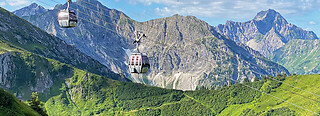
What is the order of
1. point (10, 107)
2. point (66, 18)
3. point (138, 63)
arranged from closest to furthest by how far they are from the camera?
point (138, 63) < point (66, 18) < point (10, 107)

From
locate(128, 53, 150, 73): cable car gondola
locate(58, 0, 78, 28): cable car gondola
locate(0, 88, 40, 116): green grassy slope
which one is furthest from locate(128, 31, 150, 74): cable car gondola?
locate(0, 88, 40, 116): green grassy slope

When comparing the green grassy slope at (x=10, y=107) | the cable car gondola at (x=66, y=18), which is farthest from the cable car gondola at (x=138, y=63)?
the green grassy slope at (x=10, y=107)

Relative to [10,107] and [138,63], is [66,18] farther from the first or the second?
[10,107]

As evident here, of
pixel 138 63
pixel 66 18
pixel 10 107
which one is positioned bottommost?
pixel 10 107

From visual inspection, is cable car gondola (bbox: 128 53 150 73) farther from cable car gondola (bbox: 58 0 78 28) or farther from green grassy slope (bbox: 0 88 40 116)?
green grassy slope (bbox: 0 88 40 116)

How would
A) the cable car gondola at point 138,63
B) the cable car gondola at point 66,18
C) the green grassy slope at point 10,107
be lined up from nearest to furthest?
1. the cable car gondola at point 138,63
2. the cable car gondola at point 66,18
3. the green grassy slope at point 10,107

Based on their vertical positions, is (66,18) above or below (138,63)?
above

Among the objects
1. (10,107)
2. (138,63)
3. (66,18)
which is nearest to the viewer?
(138,63)

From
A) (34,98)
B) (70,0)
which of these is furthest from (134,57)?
(34,98)

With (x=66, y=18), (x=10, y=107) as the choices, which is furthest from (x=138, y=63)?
(x=10, y=107)

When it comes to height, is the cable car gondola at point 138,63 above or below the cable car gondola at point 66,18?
below

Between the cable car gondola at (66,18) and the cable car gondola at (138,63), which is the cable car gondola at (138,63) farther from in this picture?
the cable car gondola at (66,18)
